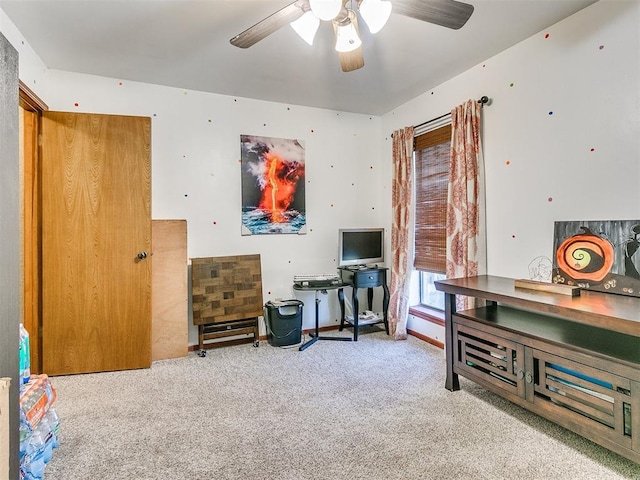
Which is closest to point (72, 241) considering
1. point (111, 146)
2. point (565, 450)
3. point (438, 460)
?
point (111, 146)

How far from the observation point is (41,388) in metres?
1.67

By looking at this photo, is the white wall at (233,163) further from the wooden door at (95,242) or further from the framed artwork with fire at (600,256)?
the framed artwork with fire at (600,256)

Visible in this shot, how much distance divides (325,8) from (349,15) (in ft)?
0.77

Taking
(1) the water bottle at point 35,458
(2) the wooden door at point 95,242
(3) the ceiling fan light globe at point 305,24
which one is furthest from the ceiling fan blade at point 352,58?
(1) the water bottle at point 35,458

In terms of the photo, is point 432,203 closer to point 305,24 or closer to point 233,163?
point 233,163

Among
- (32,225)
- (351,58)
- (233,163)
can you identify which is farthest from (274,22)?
(32,225)

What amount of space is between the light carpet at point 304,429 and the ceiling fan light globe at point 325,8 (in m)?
2.14

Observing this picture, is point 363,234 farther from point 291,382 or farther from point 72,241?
point 72,241

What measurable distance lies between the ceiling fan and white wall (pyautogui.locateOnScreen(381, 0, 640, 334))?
1.07 m

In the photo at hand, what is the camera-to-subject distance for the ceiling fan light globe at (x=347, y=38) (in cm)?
182

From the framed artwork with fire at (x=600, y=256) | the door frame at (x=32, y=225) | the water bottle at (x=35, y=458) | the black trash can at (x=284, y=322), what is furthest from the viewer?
the black trash can at (x=284, y=322)

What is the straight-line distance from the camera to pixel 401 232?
3705 millimetres

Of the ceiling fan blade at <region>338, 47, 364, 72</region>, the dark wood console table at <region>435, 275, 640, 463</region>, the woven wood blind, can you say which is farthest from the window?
the ceiling fan blade at <region>338, 47, 364, 72</region>

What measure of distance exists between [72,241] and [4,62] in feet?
6.66
